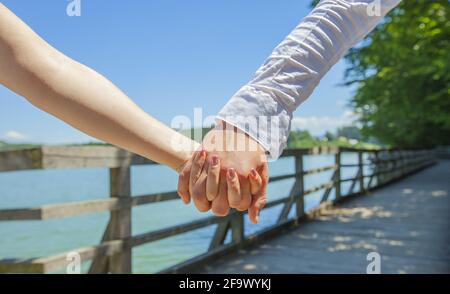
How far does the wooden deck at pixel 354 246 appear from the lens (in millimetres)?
3037

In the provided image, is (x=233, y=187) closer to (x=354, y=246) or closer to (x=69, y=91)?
(x=69, y=91)

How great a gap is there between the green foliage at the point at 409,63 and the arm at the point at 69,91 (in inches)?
228

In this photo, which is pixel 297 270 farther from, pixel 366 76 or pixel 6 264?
pixel 366 76

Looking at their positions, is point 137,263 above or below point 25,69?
below

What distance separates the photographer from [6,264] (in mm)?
2035

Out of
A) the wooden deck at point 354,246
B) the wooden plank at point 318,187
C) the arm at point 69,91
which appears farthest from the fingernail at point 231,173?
the wooden plank at point 318,187

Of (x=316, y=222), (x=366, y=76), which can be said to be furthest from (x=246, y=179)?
(x=366, y=76)

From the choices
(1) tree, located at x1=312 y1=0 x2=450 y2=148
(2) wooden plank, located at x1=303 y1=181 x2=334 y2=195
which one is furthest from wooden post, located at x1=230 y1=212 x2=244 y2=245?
(1) tree, located at x1=312 y1=0 x2=450 y2=148

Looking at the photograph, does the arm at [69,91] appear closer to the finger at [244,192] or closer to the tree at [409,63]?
the finger at [244,192]

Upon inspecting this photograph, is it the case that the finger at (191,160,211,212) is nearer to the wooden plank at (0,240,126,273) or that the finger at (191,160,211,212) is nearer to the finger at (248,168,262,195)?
the finger at (248,168,262,195)

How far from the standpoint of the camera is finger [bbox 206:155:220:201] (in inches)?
34.7

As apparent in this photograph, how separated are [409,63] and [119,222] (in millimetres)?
8008

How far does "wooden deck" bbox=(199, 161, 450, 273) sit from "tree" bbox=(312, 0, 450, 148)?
2.54 m
